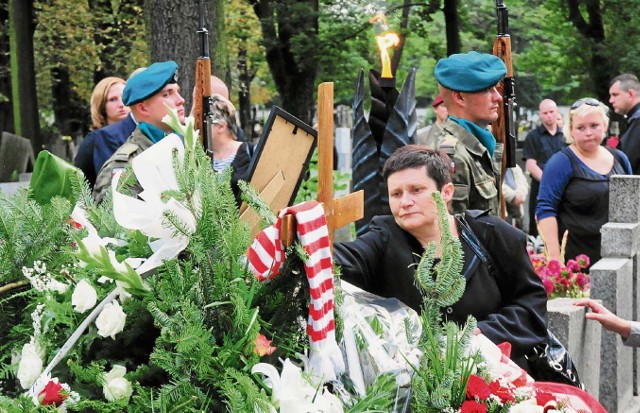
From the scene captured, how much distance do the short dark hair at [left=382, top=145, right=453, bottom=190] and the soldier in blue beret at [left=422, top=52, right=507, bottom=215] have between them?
118cm

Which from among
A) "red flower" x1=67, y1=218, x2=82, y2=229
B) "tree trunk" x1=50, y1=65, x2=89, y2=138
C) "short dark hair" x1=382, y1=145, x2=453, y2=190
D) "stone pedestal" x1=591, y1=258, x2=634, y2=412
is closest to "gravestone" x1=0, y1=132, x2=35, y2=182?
"tree trunk" x1=50, y1=65, x2=89, y2=138

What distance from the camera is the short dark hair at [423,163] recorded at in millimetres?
3859

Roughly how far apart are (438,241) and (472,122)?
60.7 inches

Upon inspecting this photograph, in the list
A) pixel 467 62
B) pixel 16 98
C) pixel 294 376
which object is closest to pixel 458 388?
pixel 294 376

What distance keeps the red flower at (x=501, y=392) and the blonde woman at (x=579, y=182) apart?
16.5ft

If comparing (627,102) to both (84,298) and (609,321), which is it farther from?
(84,298)

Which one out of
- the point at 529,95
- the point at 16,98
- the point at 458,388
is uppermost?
the point at 458,388

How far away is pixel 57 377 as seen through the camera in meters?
2.60

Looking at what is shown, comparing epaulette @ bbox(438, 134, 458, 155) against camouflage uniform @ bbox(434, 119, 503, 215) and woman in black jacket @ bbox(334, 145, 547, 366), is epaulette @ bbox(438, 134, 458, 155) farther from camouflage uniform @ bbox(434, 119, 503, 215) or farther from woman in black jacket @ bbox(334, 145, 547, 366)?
woman in black jacket @ bbox(334, 145, 547, 366)

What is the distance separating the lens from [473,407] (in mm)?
2656

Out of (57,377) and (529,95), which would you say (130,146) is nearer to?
(57,377)

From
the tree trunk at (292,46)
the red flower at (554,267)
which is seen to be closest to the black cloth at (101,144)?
the red flower at (554,267)

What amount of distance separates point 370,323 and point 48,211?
34.0 inches

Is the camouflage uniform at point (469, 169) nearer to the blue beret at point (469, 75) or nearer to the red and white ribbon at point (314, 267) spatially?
the blue beret at point (469, 75)
